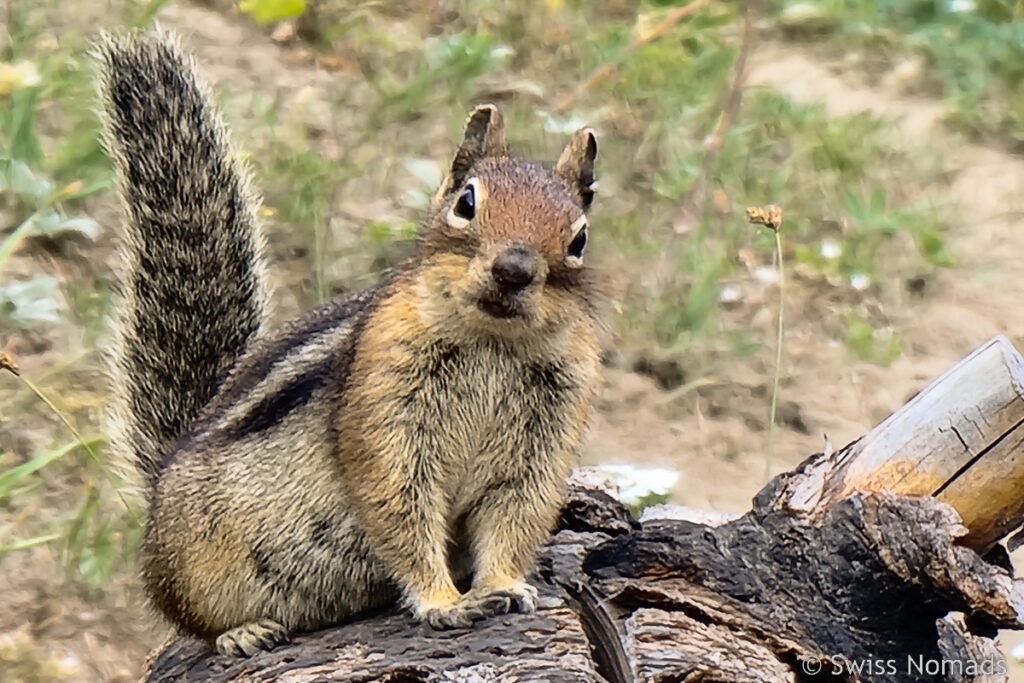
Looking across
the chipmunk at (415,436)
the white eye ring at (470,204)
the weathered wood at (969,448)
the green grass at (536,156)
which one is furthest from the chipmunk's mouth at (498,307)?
the green grass at (536,156)

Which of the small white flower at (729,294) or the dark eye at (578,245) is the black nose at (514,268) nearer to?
the dark eye at (578,245)

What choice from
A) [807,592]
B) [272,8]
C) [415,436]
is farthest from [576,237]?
[272,8]

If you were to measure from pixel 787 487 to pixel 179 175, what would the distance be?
1384 mm

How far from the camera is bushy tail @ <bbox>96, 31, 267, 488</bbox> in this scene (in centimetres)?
283

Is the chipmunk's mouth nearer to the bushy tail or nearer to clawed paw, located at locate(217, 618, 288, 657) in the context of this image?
clawed paw, located at locate(217, 618, 288, 657)

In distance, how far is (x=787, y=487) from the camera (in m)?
2.49

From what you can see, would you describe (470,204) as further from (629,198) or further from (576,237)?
(629,198)

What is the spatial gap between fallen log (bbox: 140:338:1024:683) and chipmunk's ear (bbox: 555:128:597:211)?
1.97 feet

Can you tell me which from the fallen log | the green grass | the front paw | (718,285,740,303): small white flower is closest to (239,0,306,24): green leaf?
the green grass

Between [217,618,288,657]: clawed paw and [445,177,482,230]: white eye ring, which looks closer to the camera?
[445,177,482,230]: white eye ring

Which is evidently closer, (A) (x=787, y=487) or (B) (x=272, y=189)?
(A) (x=787, y=487)

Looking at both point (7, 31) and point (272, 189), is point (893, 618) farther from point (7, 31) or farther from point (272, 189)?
point (7, 31)

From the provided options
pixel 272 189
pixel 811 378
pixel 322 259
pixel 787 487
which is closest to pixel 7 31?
pixel 272 189

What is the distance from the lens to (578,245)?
7.52 ft
